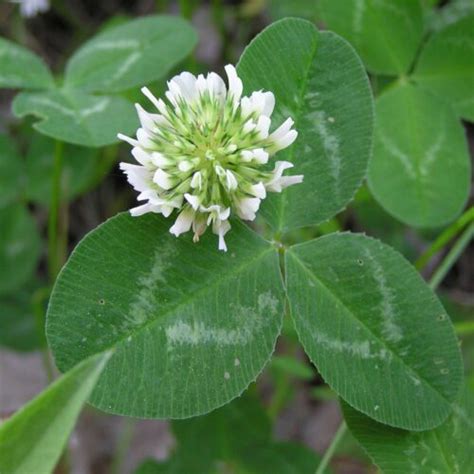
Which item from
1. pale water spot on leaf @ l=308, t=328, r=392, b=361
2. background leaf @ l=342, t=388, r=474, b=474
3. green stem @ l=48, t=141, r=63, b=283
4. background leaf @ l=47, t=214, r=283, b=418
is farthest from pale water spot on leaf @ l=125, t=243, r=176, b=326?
green stem @ l=48, t=141, r=63, b=283

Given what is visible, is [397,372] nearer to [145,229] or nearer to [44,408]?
[145,229]

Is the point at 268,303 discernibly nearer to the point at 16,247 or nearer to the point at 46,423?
the point at 46,423

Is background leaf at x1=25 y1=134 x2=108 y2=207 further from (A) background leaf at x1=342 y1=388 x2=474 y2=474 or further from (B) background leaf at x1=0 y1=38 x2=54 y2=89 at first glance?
(A) background leaf at x1=342 y1=388 x2=474 y2=474

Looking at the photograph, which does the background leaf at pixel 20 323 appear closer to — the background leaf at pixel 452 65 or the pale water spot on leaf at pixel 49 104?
the pale water spot on leaf at pixel 49 104

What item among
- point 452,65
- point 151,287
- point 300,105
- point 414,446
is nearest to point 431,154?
point 452,65

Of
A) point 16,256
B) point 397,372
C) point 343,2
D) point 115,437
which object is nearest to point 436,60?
point 343,2

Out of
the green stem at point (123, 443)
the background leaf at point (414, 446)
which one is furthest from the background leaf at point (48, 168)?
the background leaf at point (414, 446)
